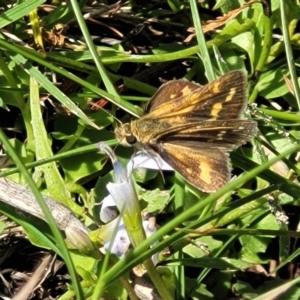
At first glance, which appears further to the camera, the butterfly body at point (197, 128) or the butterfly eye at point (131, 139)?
the butterfly eye at point (131, 139)

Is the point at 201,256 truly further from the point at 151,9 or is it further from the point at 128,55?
the point at 151,9

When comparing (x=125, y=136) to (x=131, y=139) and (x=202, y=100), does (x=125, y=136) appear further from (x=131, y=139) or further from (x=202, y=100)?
(x=202, y=100)

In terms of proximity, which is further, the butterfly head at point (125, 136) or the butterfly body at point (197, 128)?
the butterfly head at point (125, 136)

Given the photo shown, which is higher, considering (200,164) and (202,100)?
(202,100)

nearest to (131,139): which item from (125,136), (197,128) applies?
(125,136)

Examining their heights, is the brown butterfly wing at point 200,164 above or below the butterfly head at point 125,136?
below

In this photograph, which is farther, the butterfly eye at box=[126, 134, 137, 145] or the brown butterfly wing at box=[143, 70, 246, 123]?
the butterfly eye at box=[126, 134, 137, 145]

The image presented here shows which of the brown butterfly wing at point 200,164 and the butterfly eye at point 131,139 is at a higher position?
the butterfly eye at point 131,139

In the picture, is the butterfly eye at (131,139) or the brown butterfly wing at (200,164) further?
the butterfly eye at (131,139)
